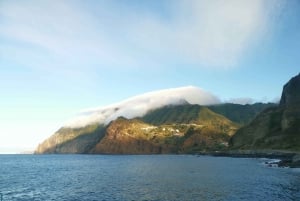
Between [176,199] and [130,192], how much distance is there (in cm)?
1421

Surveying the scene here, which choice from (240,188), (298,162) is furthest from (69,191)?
(298,162)

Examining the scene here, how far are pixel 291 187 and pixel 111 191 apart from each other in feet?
133

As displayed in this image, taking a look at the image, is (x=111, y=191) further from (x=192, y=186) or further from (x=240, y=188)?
(x=240, y=188)

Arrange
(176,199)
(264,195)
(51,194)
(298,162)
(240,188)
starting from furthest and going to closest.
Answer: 1. (298,162)
2. (240,188)
3. (51,194)
4. (264,195)
5. (176,199)

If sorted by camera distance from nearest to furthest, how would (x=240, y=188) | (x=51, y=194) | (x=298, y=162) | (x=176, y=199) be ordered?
(x=176, y=199)
(x=51, y=194)
(x=240, y=188)
(x=298, y=162)

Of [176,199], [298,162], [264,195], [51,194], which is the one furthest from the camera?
[298,162]

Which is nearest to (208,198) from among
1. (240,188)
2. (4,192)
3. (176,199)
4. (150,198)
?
(176,199)

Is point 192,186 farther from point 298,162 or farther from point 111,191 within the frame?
point 298,162

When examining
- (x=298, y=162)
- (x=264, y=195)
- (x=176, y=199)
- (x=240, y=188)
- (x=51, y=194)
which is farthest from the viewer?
(x=298, y=162)

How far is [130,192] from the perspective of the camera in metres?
78.2

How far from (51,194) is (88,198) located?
450 inches

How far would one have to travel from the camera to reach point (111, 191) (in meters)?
80.6

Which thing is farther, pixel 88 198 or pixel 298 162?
pixel 298 162

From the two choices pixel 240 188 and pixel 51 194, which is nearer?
pixel 51 194
